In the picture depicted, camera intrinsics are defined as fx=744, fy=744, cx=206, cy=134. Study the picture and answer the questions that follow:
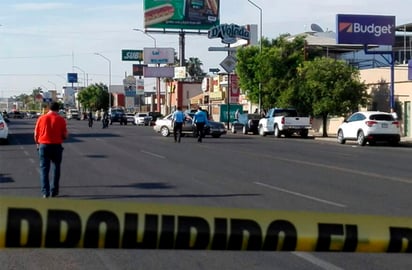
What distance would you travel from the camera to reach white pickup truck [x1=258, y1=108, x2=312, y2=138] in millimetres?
45250

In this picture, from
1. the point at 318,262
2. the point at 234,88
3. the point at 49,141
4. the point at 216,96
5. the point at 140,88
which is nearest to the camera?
the point at 318,262

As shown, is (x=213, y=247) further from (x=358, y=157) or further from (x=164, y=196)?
(x=358, y=157)

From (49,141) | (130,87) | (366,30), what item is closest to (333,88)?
(366,30)

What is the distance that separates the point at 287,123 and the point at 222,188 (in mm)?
30660

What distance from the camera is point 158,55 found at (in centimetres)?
11475

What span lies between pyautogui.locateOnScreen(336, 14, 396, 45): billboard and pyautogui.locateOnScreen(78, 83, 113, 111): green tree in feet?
357

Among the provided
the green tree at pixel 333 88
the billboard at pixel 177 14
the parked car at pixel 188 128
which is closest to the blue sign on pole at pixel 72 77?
the billboard at pixel 177 14

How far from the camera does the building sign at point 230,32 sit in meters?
82.2

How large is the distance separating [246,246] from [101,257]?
4962 millimetres

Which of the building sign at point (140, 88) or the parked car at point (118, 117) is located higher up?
the building sign at point (140, 88)

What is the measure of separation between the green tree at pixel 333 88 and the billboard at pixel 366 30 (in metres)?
2.12

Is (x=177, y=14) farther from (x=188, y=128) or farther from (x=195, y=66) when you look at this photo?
(x=195, y=66)

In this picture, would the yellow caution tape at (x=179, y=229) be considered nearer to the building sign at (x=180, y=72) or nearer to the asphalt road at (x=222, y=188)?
the asphalt road at (x=222, y=188)

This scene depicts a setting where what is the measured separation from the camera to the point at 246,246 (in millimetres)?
3564
